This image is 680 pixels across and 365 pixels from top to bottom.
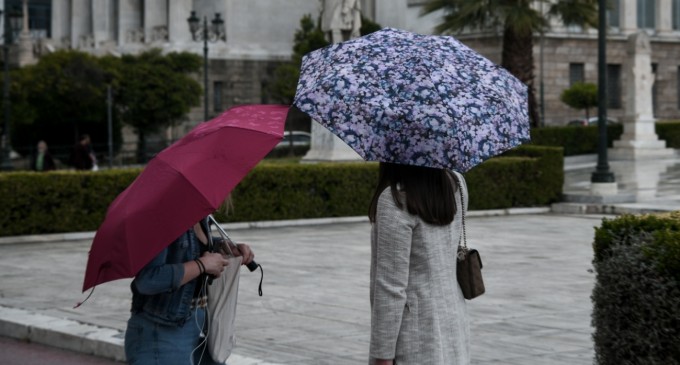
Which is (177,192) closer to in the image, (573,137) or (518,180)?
(518,180)

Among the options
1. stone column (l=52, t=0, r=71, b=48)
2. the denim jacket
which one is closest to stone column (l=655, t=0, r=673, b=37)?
stone column (l=52, t=0, r=71, b=48)

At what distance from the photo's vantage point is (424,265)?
5.05m

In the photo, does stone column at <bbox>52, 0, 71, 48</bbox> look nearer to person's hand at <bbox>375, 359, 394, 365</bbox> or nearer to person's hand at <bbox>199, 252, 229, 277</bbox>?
person's hand at <bbox>199, 252, 229, 277</bbox>

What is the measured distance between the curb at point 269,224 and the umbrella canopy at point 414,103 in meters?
14.2

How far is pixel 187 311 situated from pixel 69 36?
223 ft

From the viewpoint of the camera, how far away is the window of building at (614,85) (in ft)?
175

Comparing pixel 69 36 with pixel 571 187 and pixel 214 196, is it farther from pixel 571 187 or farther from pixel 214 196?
pixel 214 196

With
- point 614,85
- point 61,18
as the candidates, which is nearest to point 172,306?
point 614,85

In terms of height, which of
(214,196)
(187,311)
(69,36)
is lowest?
(187,311)

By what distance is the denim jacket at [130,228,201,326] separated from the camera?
5367mm

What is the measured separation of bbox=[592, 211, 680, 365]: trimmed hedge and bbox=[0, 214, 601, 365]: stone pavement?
2.48 meters

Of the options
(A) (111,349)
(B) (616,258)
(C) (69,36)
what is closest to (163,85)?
(C) (69,36)

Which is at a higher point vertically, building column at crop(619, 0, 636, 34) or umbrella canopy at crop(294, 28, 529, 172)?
building column at crop(619, 0, 636, 34)

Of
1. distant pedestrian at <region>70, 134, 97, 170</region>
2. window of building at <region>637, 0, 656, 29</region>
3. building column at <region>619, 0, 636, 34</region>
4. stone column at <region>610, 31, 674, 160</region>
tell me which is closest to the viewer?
distant pedestrian at <region>70, 134, 97, 170</region>
